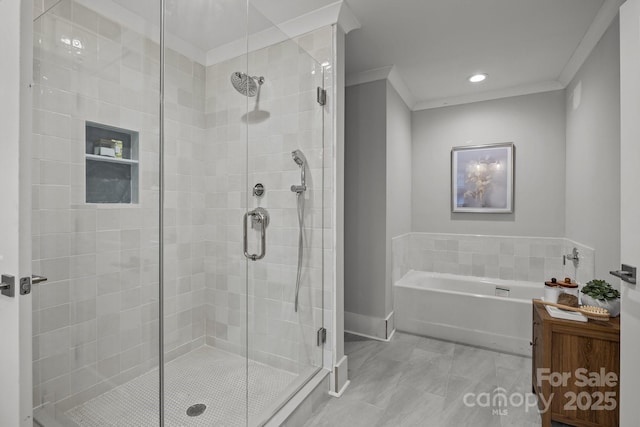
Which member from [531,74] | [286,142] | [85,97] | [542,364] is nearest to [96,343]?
[85,97]

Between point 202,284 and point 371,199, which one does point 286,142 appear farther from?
point 371,199

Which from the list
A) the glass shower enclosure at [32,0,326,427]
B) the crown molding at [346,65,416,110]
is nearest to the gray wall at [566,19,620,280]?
the crown molding at [346,65,416,110]

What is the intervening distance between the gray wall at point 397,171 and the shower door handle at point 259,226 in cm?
153

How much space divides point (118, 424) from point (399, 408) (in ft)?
4.80

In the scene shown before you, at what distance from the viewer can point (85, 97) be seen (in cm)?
121

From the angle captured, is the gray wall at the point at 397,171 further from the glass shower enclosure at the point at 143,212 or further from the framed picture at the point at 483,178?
the glass shower enclosure at the point at 143,212

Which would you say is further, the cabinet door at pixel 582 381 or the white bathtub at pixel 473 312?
the white bathtub at pixel 473 312

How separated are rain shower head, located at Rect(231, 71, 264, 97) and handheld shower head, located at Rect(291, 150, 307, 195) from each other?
43cm

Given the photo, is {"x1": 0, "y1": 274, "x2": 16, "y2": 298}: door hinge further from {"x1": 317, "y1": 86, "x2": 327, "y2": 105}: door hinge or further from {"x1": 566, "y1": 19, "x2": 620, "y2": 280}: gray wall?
{"x1": 566, "y1": 19, "x2": 620, "y2": 280}: gray wall

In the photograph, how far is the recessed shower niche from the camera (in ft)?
3.84

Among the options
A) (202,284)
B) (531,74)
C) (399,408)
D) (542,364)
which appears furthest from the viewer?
(531,74)

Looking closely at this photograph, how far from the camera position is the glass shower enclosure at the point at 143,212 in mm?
1195

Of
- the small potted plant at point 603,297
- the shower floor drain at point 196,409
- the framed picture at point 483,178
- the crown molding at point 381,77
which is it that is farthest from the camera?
the framed picture at point 483,178

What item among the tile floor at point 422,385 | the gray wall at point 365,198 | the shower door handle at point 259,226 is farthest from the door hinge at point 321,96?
the tile floor at point 422,385
